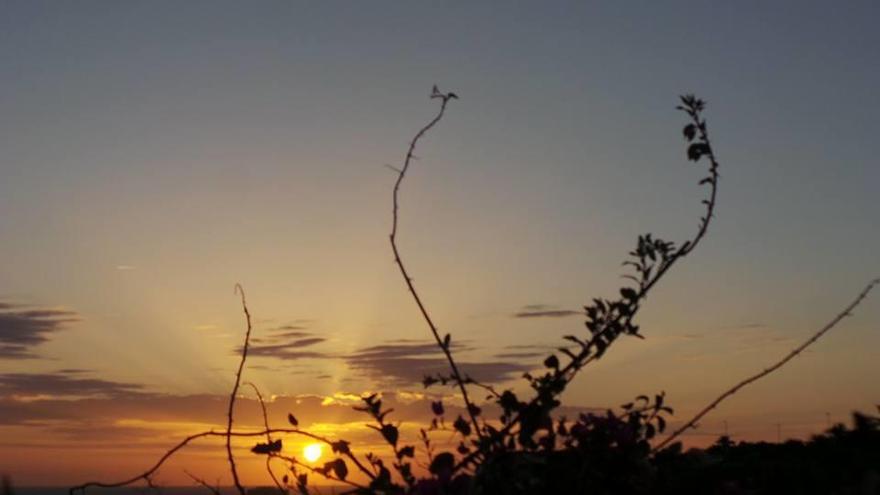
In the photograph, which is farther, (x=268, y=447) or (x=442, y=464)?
(x=268, y=447)

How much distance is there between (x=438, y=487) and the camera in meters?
5.76

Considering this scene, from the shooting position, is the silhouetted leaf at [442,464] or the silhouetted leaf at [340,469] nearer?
the silhouetted leaf at [442,464]

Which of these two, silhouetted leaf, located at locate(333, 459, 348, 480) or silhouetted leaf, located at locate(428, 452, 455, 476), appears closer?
silhouetted leaf, located at locate(428, 452, 455, 476)

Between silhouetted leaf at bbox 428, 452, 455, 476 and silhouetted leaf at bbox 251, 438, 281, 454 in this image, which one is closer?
silhouetted leaf at bbox 428, 452, 455, 476

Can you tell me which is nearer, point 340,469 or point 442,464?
point 442,464

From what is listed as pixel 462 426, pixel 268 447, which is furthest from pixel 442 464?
pixel 268 447

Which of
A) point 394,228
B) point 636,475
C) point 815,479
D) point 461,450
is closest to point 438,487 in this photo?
point 461,450

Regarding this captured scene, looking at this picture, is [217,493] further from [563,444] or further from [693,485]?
[693,485]

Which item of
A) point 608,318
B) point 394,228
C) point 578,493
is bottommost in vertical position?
point 578,493

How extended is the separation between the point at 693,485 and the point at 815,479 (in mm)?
856

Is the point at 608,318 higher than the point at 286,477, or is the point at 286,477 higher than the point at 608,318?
the point at 608,318

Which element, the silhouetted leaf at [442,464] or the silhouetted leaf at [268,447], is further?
the silhouetted leaf at [268,447]

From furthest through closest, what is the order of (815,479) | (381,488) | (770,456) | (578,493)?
1. (770,456)
2. (381,488)
3. (578,493)
4. (815,479)

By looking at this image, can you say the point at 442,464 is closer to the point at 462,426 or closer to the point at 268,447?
the point at 462,426
